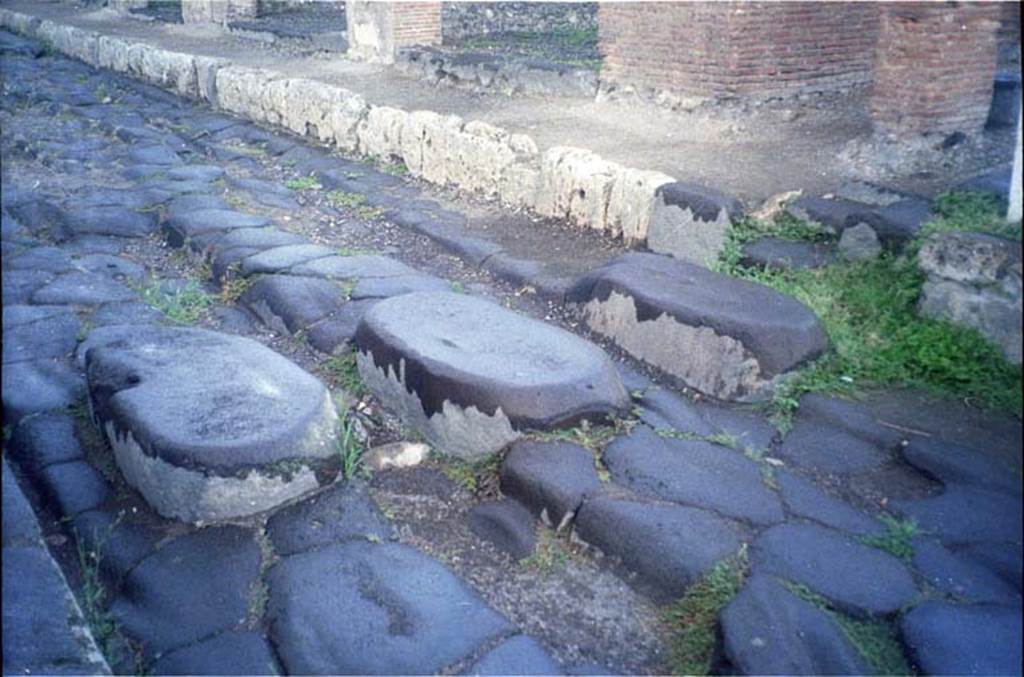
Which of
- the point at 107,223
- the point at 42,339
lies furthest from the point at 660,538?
the point at 107,223

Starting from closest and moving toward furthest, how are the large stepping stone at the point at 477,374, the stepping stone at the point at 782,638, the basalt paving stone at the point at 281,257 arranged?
the stepping stone at the point at 782,638 < the large stepping stone at the point at 477,374 < the basalt paving stone at the point at 281,257

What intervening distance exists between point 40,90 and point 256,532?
8.53 m

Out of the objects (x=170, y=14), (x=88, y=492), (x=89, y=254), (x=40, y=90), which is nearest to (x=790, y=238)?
(x=88, y=492)

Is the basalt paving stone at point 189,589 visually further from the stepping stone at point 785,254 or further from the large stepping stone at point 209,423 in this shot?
the stepping stone at point 785,254

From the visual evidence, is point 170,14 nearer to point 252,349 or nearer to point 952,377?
point 252,349

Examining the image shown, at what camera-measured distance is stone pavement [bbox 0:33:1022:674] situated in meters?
2.40

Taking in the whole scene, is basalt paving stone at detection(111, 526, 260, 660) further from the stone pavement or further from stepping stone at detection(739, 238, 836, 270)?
stepping stone at detection(739, 238, 836, 270)

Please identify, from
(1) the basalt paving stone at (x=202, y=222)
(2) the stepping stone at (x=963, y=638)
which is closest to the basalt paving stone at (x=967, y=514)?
(2) the stepping stone at (x=963, y=638)

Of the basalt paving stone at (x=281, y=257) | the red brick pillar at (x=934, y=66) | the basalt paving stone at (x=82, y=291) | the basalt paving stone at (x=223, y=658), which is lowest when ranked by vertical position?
the basalt paving stone at (x=223, y=658)

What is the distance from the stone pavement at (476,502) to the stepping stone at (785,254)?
517 mm

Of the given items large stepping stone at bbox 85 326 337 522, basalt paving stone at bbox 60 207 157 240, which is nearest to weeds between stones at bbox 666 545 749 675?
large stepping stone at bbox 85 326 337 522

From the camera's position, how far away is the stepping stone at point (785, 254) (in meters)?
4.27

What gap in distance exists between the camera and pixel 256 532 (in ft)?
9.14

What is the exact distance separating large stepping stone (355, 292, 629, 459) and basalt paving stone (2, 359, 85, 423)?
103 cm
